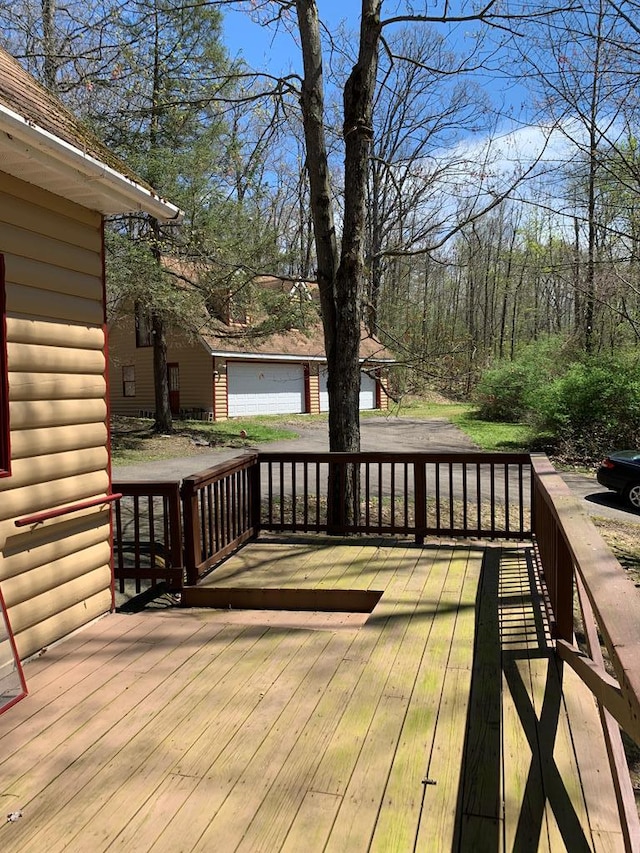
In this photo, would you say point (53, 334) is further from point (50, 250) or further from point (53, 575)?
point (53, 575)

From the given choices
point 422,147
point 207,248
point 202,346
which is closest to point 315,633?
point 422,147

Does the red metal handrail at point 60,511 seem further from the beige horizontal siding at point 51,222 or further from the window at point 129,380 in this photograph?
the window at point 129,380

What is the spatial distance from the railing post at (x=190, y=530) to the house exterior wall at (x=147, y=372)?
17.1 m

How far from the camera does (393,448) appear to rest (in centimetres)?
1709

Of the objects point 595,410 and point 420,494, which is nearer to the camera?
point 420,494

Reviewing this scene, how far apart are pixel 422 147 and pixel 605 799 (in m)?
8.69

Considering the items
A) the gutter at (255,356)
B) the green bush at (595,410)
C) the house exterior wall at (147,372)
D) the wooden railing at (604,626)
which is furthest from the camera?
the house exterior wall at (147,372)

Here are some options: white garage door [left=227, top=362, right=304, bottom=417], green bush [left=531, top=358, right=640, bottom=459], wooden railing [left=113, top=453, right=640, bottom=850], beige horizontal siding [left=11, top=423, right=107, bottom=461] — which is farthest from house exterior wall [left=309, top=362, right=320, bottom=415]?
beige horizontal siding [left=11, top=423, right=107, bottom=461]

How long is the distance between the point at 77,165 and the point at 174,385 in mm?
22335

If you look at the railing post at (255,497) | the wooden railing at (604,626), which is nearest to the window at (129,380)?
the railing post at (255,497)

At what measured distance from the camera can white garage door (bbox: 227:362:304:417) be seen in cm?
2466

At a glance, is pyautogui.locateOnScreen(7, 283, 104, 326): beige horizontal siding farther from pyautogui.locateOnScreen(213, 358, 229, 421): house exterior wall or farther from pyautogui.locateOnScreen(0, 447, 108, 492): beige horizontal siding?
pyautogui.locateOnScreen(213, 358, 229, 421): house exterior wall

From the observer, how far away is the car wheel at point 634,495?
9977mm

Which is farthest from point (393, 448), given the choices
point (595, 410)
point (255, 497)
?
point (255, 497)
